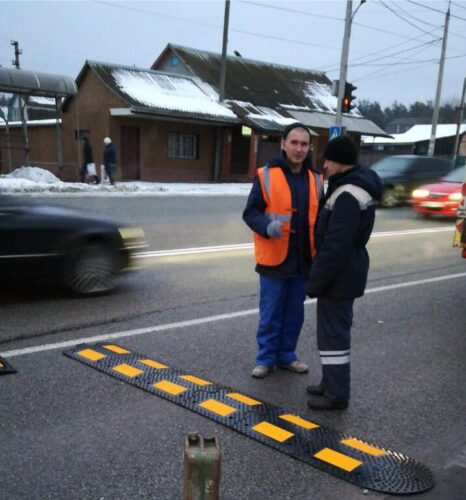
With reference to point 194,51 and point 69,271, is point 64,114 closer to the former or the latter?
point 194,51

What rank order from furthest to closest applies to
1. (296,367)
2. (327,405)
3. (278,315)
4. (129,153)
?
(129,153)
(296,367)
(278,315)
(327,405)

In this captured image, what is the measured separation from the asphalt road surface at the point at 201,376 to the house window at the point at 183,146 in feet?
64.7

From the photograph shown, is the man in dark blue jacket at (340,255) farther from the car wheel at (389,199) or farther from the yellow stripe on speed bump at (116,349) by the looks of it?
the car wheel at (389,199)

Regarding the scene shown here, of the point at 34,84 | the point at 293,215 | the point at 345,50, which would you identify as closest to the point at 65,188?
the point at 34,84

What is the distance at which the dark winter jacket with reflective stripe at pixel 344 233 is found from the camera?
3539mm

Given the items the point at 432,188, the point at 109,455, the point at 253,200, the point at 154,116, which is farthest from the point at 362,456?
the point at 154,116

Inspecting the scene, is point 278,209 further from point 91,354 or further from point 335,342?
point 91,354

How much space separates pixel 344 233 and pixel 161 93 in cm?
2484

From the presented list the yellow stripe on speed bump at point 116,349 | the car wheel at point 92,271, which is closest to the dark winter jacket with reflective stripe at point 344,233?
the yellow stripe on speed bump at point 116,349

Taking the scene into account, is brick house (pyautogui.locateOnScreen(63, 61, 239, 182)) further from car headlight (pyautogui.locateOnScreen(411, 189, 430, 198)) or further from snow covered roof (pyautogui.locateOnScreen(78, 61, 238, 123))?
car headlight (pyautogui.locateOnScreen(411, 189, 430, 198))

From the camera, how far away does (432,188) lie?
15180mm

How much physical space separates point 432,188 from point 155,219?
7.60 metres

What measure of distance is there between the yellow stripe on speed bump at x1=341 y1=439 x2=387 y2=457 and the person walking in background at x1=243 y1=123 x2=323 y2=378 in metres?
1.04

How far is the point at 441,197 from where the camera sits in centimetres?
1492
